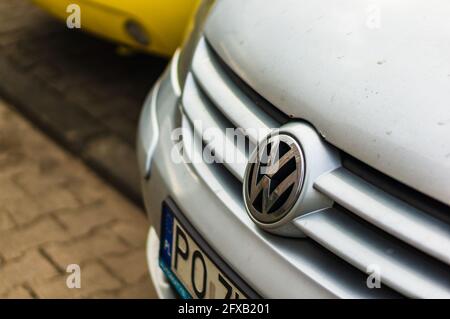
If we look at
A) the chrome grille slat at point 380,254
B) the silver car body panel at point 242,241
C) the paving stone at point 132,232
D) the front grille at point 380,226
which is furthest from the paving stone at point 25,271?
the chrome grille slat at point 380,254

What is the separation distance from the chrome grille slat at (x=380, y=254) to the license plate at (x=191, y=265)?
0.22m

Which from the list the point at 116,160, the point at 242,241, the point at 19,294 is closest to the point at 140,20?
the point at 116,160

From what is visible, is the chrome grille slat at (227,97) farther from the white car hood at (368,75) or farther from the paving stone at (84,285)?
the paving stone at (84,285)

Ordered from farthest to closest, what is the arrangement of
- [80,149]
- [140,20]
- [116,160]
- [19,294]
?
[80,149]
[116,160]
[140,20]
[19,294]

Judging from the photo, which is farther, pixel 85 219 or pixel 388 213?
pixel 85 219

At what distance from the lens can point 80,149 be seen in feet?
10.2

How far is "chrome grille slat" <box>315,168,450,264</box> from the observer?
1.13m

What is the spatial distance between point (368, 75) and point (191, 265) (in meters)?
0.66

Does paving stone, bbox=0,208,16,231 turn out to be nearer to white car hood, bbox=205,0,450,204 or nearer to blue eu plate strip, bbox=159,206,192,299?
blue eu plate strip, bbox=159,206,192,299

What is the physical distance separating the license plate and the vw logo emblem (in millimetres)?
163

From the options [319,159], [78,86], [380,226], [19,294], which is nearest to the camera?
[380,226]

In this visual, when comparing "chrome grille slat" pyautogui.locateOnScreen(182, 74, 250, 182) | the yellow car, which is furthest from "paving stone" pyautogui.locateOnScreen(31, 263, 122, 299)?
the yellow car

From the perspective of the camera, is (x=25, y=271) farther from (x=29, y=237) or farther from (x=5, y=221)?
→ (x=5, y=221)
